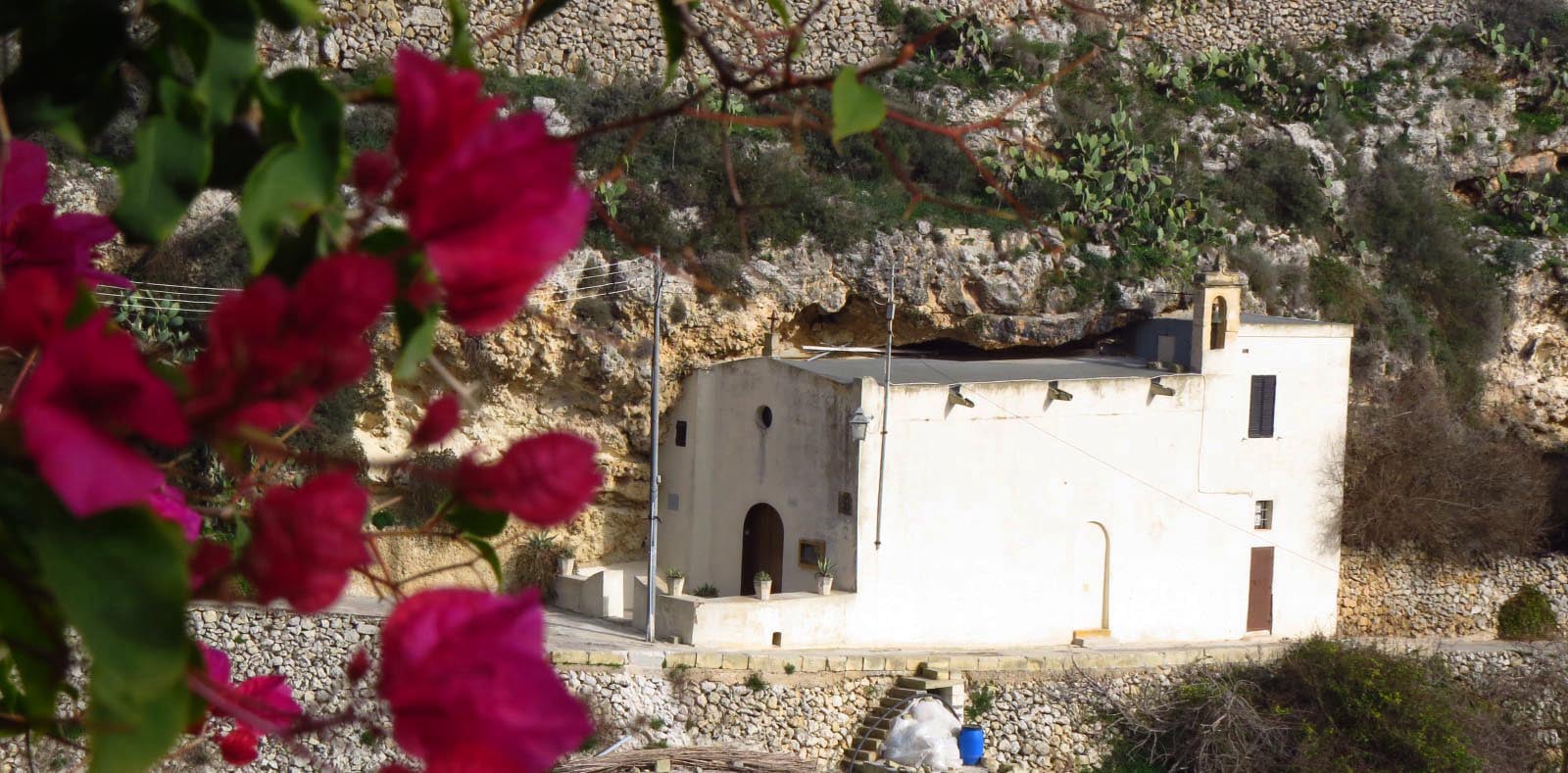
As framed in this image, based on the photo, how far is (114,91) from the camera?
1.33m

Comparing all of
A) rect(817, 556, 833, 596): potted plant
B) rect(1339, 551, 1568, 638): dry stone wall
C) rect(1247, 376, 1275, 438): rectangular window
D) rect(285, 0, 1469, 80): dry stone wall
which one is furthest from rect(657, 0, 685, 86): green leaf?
rect(1339, 551, 1568, 638): dry stone wall

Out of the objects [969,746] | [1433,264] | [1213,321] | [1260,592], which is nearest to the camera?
[969,746]

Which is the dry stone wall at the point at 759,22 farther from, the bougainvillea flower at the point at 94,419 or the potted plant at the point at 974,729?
the bougainvillea flower at the point at 94,419

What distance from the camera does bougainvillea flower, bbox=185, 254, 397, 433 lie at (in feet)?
3.16

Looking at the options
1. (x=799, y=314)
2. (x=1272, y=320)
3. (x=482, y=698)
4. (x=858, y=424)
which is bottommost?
(x=482, y=698)

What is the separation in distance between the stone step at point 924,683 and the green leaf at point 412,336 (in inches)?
567

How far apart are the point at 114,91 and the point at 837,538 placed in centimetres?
1491

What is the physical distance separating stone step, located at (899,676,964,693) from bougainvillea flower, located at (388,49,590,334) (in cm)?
1455

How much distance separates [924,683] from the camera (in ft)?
50.1

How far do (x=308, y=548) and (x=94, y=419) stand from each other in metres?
0.16

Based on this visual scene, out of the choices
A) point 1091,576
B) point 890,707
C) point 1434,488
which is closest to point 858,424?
point 890,707

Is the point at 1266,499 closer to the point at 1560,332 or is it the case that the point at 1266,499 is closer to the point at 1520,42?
the point at 1560,332

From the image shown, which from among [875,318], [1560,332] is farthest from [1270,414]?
[1560,332]

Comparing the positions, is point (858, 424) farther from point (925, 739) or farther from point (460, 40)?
point (460, 40)
